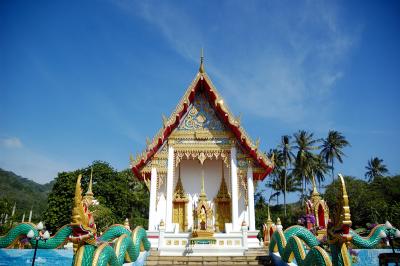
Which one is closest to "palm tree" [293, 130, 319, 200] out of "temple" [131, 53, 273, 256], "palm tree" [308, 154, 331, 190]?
"palm tree" [308, 154, 331, 190]

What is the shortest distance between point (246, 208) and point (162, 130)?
4.56m

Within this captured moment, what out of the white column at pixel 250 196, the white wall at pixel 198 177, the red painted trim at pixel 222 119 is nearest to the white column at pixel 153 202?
the red painted trim at pixel 222 119

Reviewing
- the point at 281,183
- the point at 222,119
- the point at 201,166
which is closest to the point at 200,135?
the point at 222,119

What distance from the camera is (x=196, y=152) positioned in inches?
498

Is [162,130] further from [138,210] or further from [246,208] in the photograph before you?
[138,210]

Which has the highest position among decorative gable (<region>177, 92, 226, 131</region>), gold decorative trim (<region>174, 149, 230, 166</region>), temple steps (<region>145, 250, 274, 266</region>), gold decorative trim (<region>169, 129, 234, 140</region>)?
decorative gable (<region>177, 92, 226, 131</region>)

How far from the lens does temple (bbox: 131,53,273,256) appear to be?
1211 cm

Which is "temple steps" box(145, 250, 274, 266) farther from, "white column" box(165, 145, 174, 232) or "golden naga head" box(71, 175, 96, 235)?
"golden naga head" box(71, 175, 96, 235)

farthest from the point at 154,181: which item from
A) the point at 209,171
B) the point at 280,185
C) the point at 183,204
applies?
the point at 280,185

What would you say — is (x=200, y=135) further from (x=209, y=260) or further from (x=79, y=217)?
(x=79, y=217)

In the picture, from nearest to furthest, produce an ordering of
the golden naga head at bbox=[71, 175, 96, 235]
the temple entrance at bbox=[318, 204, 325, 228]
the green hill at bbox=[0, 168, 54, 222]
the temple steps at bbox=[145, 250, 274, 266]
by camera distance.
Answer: the golden naga head at bbox=[71, 175, 96, 235] < the temple steps at bbox=[145, 250, 274, 266] < the temple entrance at bbox=[318, 204, 325, 228] < the green hill at bbox=[0, 168, 54, 222]

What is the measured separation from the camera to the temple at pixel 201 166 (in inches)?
477

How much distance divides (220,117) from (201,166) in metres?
2.38

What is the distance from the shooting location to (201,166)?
13.8 m
